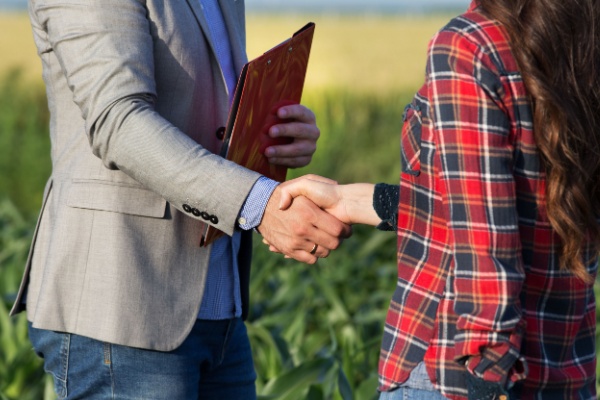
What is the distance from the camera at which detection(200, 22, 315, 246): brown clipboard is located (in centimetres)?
213

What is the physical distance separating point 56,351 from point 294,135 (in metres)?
0.76

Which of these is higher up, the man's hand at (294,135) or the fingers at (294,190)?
the man's hand at (294,135)

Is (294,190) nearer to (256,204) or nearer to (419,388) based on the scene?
(256,204)

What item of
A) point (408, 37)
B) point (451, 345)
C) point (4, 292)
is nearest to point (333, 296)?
point (4, 292)

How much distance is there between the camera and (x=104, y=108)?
2068mm

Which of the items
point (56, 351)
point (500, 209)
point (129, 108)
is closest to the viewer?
point (500, 209)

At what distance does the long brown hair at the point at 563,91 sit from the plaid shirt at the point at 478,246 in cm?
2

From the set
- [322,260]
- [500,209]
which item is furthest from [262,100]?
[322,260]

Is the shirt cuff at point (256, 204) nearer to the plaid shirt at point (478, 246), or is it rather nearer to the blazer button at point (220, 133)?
the blazer button at point (220, 133)

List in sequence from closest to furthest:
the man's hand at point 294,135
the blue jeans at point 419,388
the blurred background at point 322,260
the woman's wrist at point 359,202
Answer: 1. the blue jeans at point 419,388
2. the woman's wrist at point 359,202
3. the man's hand at point 294,135
4. the blurred background at point 322,260

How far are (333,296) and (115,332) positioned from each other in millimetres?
2244

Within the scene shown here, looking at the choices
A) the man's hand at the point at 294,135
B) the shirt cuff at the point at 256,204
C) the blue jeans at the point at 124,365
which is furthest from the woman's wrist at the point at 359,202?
the blue jeans at the point at 124,365

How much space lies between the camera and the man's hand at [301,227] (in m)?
2.14

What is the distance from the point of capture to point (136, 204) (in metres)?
2.15
